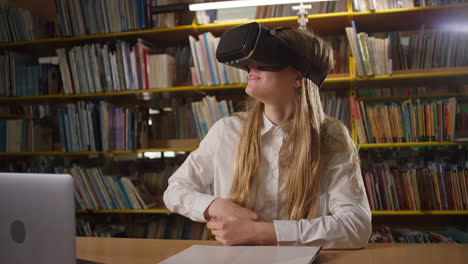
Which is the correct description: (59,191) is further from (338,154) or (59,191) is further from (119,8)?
(119,8)

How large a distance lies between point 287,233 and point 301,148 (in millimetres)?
337

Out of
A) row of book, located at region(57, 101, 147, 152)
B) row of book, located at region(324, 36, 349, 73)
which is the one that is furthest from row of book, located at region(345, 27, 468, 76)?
row of book, located at region(57, 101, 147, 152)

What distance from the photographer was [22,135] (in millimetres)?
3221

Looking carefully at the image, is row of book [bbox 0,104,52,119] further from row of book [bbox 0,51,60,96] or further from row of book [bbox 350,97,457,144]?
row of book [bbox 350,97,457,144]

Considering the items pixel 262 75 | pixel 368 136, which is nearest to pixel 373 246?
pixel 262 75

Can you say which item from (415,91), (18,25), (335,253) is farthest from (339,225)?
(18,25)

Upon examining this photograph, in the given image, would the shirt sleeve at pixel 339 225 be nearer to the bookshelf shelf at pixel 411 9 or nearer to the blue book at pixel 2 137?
the bookshelf shelf at pixel 411 9

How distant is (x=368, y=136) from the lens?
8.82 feet

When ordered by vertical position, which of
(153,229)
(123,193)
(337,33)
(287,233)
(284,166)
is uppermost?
(337,33)

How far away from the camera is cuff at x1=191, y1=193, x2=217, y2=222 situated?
51.0 inches

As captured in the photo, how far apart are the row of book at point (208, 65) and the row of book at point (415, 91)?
95cm

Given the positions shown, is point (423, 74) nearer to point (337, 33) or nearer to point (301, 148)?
point (337, 33)

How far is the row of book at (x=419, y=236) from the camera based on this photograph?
264cm

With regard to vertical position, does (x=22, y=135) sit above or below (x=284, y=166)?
below
